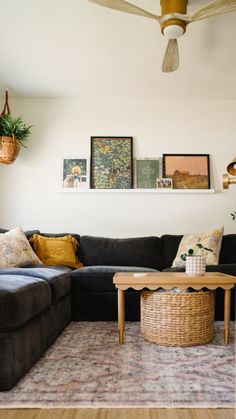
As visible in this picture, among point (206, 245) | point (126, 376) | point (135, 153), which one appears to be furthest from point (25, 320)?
point (135, 153)

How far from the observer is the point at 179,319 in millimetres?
2350

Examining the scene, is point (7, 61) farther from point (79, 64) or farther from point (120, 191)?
point (120, 191)

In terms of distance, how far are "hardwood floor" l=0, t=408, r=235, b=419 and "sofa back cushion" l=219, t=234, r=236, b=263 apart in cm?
235

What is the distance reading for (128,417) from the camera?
1372 mm

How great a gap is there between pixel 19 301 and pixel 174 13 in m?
1.97

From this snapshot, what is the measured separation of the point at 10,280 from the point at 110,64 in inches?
95.6

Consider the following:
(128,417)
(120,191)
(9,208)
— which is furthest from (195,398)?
(9,208)

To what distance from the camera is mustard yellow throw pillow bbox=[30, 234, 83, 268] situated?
11.7 feet

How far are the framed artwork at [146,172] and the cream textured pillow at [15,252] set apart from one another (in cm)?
155

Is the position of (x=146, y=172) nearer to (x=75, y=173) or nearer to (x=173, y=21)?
(x=75, y=173)

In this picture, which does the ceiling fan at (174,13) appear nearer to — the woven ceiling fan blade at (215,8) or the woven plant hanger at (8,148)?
the woven ceiling fan blade at (215,8)

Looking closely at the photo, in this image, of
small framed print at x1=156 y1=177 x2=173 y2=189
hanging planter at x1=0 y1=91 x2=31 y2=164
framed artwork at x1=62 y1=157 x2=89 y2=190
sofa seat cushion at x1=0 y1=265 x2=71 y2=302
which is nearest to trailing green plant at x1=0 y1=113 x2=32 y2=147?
hanging planter at x1=0 y1=91 x2=31 y2=164

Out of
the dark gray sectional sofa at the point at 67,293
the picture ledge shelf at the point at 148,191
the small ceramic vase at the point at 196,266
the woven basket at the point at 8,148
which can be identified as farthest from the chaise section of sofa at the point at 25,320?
the picture ledge shelf at the point at 148,191

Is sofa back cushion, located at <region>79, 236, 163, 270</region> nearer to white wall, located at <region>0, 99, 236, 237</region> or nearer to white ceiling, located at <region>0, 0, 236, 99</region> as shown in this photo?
white wall, located at <region>0, 99, 236, 237</region>
